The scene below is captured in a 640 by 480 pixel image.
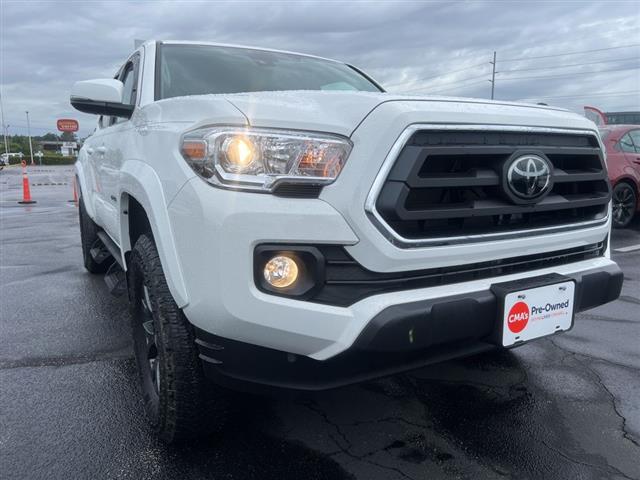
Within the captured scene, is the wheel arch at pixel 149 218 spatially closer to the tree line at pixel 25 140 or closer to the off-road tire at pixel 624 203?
the off-road tire at pixel 624 203

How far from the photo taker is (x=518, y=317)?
2104 millimetres

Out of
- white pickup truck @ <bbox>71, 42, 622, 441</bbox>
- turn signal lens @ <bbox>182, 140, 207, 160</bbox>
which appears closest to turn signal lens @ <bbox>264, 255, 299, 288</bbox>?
white pickup truck @ <bbox>71, 42, 622, 441</bbox>

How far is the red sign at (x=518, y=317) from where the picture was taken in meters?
2.07

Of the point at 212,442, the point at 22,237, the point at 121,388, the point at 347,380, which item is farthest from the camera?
the point at 22,237

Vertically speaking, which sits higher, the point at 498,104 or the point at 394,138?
the point at 498,104

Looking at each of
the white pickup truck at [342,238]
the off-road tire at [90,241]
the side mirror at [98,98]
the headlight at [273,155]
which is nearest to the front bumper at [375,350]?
the white pickup truck at [342,238]

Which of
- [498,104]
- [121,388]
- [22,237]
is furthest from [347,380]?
[22,237]

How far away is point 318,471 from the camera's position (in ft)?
7.19

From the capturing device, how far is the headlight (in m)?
1.86

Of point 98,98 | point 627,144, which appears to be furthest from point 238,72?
point 627,144

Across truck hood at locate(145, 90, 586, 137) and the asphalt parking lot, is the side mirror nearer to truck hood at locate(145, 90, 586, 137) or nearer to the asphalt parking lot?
truck hood at locate(145, 90, 586, 137)

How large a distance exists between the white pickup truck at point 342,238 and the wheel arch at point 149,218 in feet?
0.04

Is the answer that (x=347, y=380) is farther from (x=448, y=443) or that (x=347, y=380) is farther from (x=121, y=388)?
(x=121, y=388)

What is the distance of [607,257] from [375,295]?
5.12 ft
